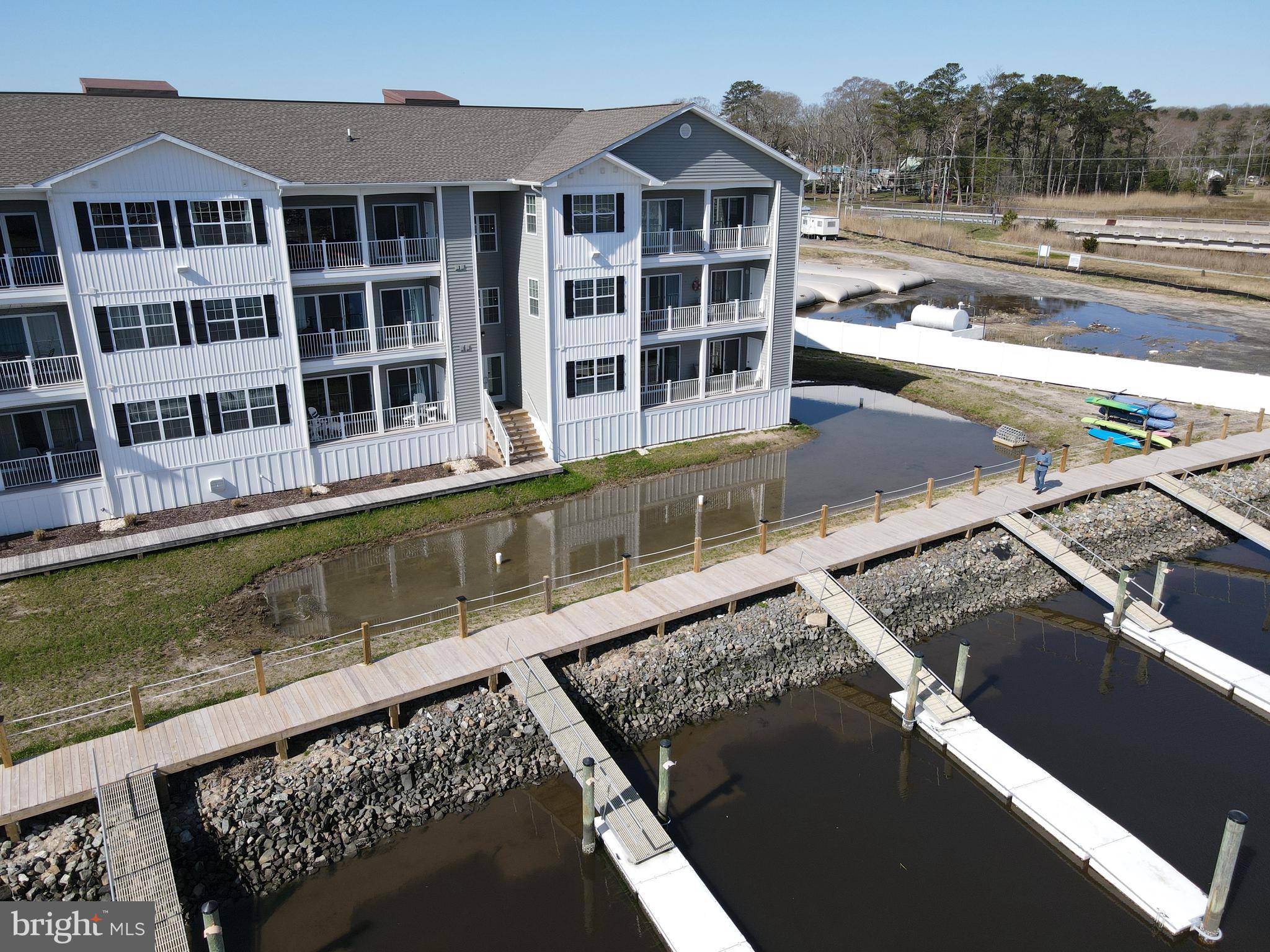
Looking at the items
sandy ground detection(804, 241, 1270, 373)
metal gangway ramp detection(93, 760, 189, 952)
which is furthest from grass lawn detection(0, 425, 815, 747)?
sandy ground detection(804, 241, 1270, 373)

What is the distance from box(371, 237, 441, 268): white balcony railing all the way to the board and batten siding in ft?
2.00

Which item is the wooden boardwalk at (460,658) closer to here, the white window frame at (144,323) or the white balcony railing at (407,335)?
the white window frame at (144,323)

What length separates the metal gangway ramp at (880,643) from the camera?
741 inches

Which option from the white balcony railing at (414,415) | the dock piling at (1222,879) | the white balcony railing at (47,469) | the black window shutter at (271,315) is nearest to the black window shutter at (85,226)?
the black window shutter at (271,315)

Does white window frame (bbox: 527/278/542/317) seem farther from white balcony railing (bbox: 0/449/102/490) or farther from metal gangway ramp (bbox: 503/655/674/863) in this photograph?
metal gangway ramp (bbox: 503/655/674/863)

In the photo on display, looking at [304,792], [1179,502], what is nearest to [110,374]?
[304,792]

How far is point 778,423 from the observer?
114ft

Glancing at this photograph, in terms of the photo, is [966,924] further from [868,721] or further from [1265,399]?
[1265,399]

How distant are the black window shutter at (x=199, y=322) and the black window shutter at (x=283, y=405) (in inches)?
94.9

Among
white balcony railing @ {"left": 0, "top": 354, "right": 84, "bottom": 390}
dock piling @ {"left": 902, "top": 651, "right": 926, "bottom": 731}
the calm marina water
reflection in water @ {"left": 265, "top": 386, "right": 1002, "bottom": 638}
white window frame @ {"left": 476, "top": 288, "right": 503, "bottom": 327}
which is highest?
white window frame @ {"left": 476, "top": 288, "right": 503, "bottom": 327}

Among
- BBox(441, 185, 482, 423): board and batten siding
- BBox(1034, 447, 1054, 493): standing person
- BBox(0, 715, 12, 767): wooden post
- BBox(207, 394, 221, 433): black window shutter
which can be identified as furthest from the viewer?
BBox(441, 185, 482, 423): board and batten siding

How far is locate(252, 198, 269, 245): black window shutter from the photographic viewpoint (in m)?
24.7

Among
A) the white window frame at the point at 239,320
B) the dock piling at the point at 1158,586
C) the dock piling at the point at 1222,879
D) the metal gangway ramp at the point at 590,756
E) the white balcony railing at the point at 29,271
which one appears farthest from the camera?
the white window frame at the point at 239,320

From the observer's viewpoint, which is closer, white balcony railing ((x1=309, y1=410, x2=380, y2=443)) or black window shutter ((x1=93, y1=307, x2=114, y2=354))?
black window shutter ((x1=93, y1=307, x2=114, y2=354))
